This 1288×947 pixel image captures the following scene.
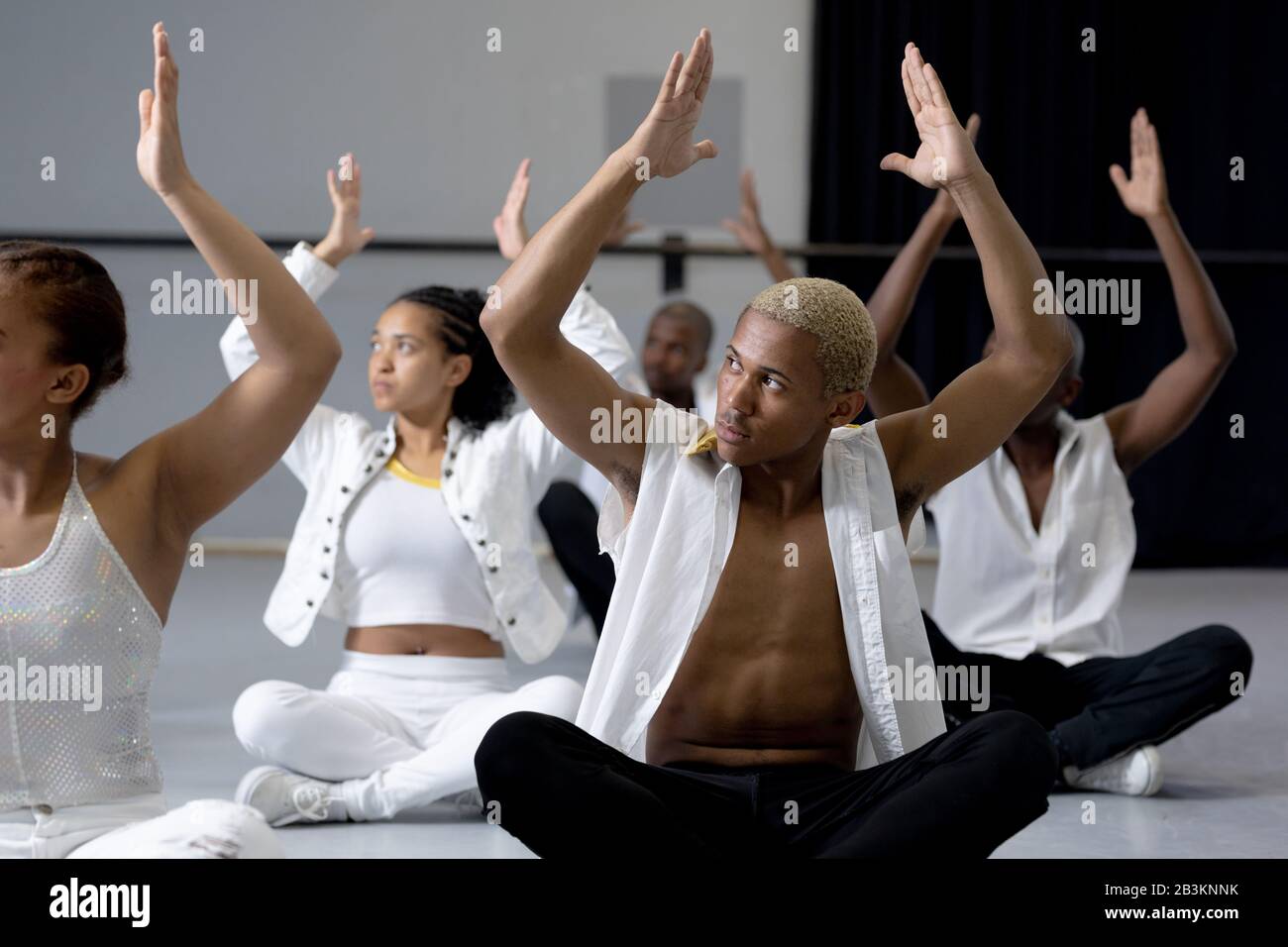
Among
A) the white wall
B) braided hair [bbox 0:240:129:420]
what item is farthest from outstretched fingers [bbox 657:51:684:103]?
the white wall

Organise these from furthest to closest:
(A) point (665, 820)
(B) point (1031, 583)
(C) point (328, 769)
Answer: (B) point (1031, 583)
(C) point (328, 769)
(A) point (665, 820)

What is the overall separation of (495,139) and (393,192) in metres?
0.47

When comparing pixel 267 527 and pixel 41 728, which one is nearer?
pixel 41 728

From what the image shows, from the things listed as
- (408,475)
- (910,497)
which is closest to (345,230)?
(408,475)

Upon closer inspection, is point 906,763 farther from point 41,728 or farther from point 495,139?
point 495,139

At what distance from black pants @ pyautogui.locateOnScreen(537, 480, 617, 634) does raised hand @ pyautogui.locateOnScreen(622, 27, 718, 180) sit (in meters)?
2.02

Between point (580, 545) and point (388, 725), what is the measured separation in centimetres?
133

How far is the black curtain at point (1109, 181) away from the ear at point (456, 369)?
11.6 ft

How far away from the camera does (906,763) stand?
1681mm

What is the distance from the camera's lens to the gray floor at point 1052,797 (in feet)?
7.60

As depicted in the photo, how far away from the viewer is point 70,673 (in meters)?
1.47

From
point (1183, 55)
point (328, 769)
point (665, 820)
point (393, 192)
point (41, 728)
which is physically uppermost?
point (1183, 55)

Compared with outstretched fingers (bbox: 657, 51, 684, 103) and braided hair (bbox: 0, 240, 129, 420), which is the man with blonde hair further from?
braided hair (bbox: 0, 240, 129, 420)
